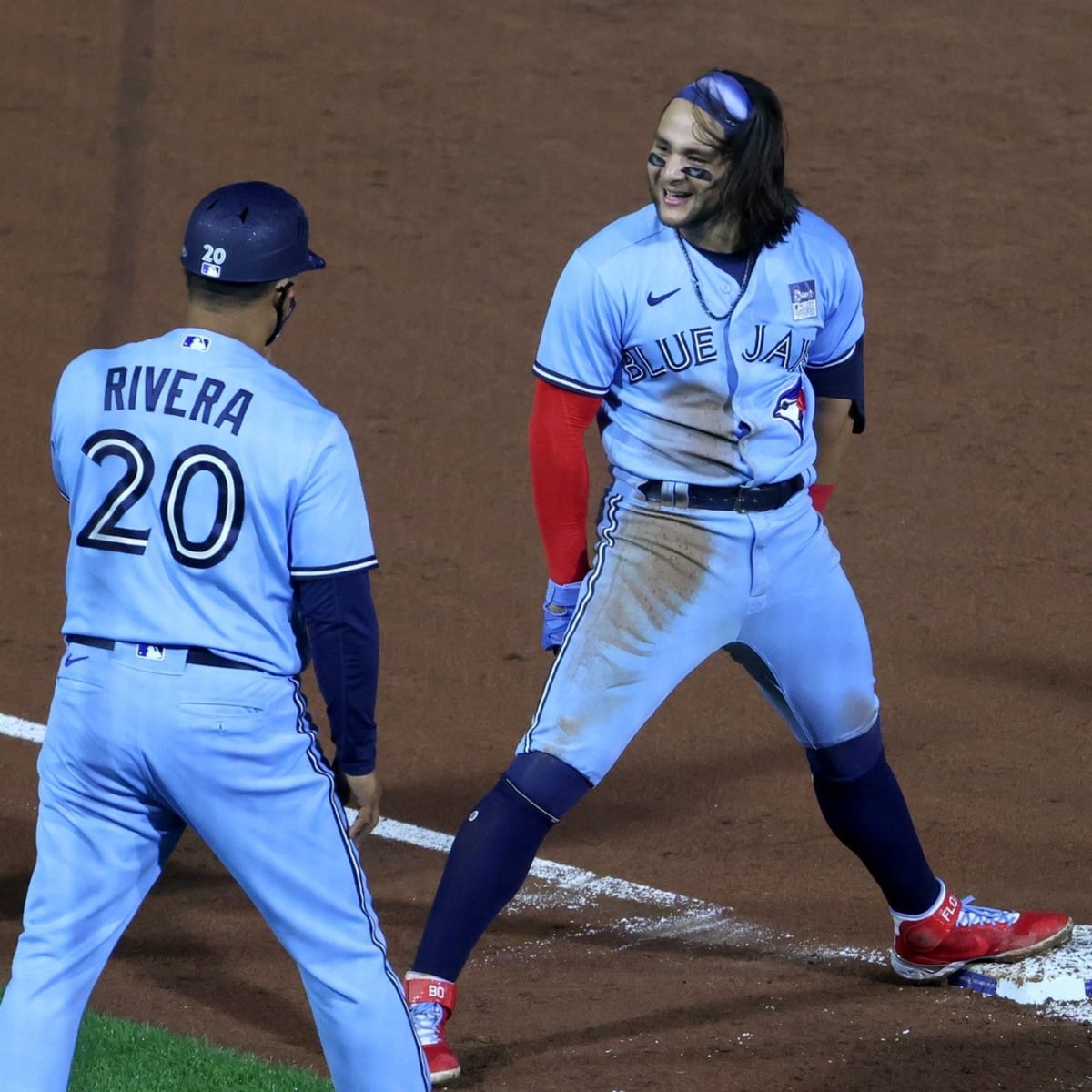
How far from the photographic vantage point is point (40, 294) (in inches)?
364

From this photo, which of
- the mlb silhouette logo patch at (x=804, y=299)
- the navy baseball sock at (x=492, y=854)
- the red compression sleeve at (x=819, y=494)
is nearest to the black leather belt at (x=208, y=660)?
the navy baseball sock at (x=492, y=854)

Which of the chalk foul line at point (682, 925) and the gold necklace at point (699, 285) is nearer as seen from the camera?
the gold necklace at point (699, 285)

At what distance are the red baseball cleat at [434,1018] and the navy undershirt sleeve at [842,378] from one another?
1520 mm

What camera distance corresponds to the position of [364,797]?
10.8ft

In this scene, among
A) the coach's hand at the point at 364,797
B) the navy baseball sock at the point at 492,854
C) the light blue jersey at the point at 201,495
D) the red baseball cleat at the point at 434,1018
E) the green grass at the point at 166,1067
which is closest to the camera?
the light blue jersey at the point at 201,495

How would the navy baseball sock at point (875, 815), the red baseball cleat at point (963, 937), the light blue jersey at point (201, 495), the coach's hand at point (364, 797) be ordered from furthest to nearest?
the red baseball cleat at point (963, 937), the navy baseball sock at point (875, 815), the coach's hand at point (364, 797), the light blue jersey at point (201, 495)

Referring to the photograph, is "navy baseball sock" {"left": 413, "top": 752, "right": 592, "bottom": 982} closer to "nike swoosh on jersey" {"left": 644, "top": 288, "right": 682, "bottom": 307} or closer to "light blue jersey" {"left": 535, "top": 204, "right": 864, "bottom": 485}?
"light blue jersey" {"left": 535, "top": 204, "right": 864, "bottom": 485}

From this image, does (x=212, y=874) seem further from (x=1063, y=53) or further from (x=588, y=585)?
(x=1063, y=53)

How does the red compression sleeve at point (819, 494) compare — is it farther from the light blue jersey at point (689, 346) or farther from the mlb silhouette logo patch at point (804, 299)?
the mlb silhouette logo patch at point (804, 299)

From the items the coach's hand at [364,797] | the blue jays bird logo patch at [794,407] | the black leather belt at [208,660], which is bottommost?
the coach's hand at [364,797]

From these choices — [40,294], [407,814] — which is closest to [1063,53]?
[40,294]

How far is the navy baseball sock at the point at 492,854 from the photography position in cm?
392

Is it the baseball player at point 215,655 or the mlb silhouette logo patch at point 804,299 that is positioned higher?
the mlb silhouette logo patch at point 804,299

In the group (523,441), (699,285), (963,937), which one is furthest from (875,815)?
(523,441)
